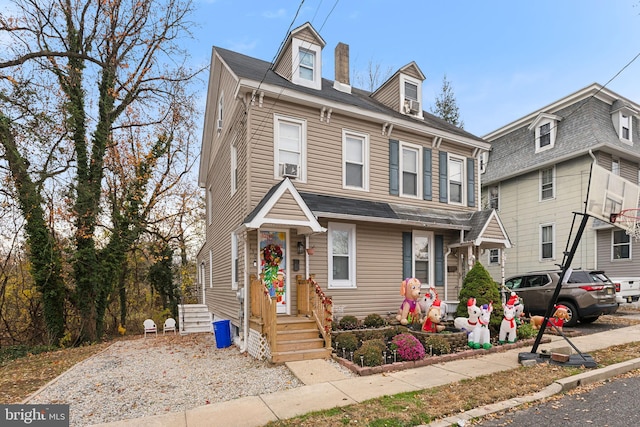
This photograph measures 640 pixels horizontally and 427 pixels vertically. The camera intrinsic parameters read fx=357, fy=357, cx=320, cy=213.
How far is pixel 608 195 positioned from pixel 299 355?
704 centimetres

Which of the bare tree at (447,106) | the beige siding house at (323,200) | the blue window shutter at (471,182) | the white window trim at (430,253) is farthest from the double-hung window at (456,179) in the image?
the bare tree at (447,106)

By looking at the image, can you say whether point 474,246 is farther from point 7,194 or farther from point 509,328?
point 7,194

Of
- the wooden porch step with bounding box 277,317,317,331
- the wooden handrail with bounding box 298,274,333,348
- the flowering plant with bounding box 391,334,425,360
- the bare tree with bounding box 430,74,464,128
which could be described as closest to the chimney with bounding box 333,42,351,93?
the wooden handrail with bounding box 298,274,333,348

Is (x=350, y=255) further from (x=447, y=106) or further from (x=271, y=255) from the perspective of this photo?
(x=447, y=106)

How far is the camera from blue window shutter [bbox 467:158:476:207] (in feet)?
43.2

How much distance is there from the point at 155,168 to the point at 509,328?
16346 millimetres

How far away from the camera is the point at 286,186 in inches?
326

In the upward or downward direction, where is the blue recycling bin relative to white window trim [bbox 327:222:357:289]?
downward

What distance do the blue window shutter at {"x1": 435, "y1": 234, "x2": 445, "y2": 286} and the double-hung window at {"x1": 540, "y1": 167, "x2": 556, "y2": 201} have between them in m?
9.81

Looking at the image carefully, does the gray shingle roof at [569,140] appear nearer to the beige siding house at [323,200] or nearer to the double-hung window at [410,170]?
the beige siding house at [323,200]

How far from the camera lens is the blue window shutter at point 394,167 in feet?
37.5

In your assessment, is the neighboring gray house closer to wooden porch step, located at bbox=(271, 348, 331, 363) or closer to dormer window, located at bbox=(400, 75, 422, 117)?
dormer window, located at bbox=(400, 75, 422, 117)

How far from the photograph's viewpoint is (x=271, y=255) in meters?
9.34

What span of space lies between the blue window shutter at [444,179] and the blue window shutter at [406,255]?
220 centimetres
